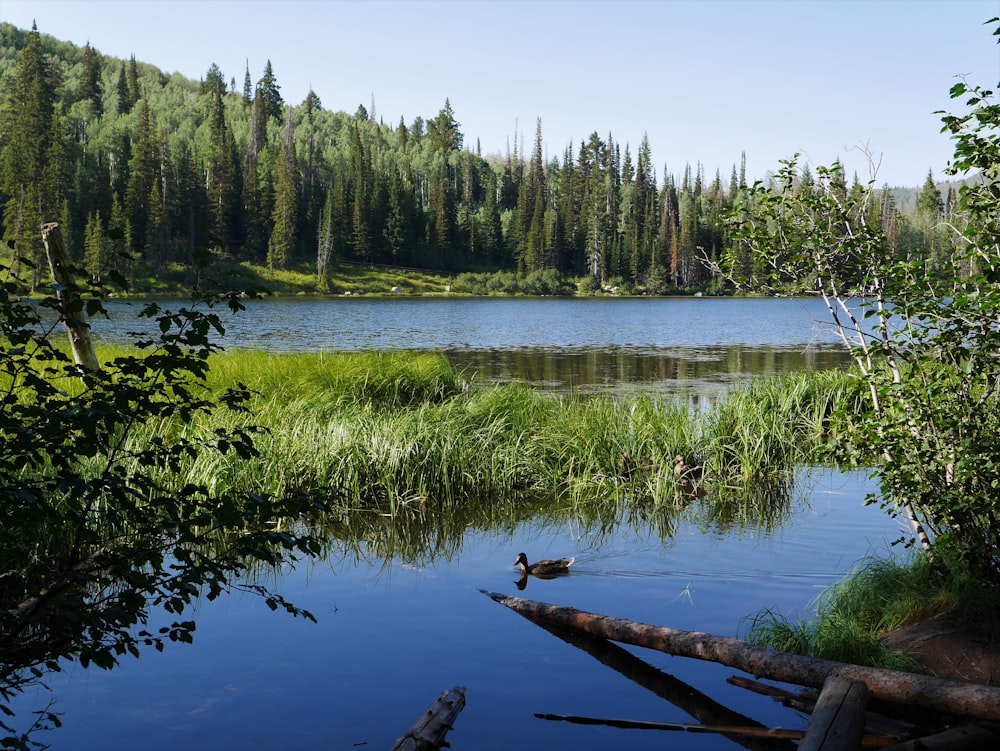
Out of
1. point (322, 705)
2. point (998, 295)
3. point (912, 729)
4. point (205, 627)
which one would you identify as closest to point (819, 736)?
point (912, 729)

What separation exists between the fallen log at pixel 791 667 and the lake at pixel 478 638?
0.32 metres

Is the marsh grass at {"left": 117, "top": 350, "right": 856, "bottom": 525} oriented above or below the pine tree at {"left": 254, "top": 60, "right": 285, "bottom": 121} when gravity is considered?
below

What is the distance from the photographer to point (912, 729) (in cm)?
473

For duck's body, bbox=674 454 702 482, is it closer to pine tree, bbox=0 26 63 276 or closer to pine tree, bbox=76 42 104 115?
pine tree, bbox=0 26 63 276

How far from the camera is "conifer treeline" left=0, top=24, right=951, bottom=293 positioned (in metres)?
88.8

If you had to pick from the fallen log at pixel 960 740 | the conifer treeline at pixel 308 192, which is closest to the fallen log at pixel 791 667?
the fallen log at pixel 960 740

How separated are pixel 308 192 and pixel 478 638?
118253 mm

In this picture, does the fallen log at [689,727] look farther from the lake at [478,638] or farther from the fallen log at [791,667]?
the fallen log at [791,667]

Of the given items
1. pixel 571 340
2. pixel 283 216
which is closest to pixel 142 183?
pixel 283 216

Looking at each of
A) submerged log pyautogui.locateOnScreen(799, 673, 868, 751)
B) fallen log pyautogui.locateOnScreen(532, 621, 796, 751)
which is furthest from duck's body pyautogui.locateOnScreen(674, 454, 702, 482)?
submerged log pyautogui.locateOnScreen(799, 673, 868, 751)

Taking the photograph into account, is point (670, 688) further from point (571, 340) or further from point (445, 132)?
point (445, 132)

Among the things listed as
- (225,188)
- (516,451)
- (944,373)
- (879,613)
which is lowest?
(879,613)

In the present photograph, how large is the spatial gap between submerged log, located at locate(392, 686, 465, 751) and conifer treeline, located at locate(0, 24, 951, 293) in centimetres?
6905

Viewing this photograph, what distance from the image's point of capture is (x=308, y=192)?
388 feet
